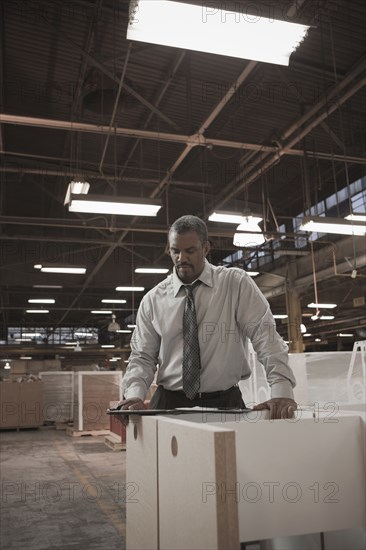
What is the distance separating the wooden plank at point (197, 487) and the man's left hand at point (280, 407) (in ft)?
1.86

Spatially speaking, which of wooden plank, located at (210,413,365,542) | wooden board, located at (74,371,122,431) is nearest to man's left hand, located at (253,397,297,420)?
wooden plank, located at (210,413,365,542)

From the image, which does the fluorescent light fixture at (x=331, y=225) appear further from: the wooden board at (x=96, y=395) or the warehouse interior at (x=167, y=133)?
the wooden board at (x=96, y=395)

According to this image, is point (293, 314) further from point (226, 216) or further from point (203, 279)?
point (203, 279)

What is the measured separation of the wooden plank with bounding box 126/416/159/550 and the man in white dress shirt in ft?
1.33

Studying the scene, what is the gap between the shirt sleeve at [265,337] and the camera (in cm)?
213

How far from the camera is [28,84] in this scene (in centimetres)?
869

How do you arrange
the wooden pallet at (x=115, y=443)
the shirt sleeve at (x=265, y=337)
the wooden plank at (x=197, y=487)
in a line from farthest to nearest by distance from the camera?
the wooden pallet at (x=115, y=443), the shirt sleeve at (x=265, y=337), the wooden plank at (x=197, y=487)

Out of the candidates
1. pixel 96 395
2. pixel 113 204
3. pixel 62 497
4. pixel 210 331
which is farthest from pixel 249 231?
pixel 96 395

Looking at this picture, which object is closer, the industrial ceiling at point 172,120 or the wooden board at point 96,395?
the industrial ceiling at point 172,120

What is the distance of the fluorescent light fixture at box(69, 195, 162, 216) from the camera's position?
6699mm

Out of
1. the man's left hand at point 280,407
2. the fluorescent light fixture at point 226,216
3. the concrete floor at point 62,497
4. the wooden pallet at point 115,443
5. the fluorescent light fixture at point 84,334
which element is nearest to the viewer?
the man's left hand at point 280,407

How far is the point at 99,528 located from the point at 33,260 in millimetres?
11770

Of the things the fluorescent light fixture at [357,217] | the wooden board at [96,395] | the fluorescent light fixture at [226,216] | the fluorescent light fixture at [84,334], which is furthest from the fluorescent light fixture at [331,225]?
the fluorescent light fixture at [84,334]

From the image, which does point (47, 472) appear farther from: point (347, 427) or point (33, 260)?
point (33, 260)
